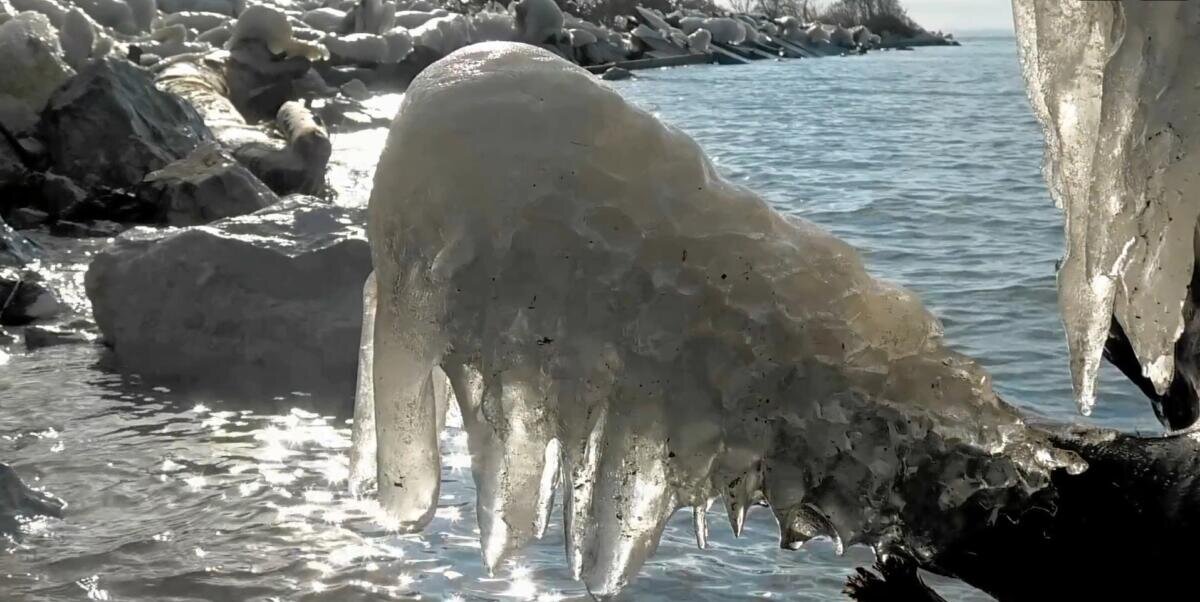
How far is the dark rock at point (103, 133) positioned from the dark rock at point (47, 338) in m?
3.52

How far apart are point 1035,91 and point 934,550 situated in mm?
891

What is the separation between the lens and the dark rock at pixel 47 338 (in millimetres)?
6295

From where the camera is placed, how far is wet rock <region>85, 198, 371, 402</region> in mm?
5758

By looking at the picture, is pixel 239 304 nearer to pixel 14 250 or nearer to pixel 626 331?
pixel 14 250

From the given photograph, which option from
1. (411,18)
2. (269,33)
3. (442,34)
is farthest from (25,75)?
(411,18)

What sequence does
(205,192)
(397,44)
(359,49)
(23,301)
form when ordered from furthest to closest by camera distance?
(397,44)
(359,49)
(205,192)
(23,301)

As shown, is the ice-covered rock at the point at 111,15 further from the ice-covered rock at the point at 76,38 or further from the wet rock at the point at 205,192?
the wet rock at the point at 205,192

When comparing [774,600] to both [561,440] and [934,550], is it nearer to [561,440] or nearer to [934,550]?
[934,550]

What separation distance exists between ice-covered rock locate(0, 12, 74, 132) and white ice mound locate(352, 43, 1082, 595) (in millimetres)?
9320

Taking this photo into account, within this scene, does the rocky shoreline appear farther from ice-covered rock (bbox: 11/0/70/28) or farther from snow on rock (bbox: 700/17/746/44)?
snow on rock (bbox: 700/17/746/44)

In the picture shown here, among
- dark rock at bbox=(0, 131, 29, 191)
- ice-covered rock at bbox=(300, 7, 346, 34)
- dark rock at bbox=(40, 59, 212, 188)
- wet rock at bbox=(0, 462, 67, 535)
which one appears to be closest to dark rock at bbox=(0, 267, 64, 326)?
wet rock at bbox=(0, 462, 67, 535)

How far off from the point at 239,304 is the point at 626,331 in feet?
13.5

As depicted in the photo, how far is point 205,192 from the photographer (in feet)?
29.1

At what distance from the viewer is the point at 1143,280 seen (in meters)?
2.36
